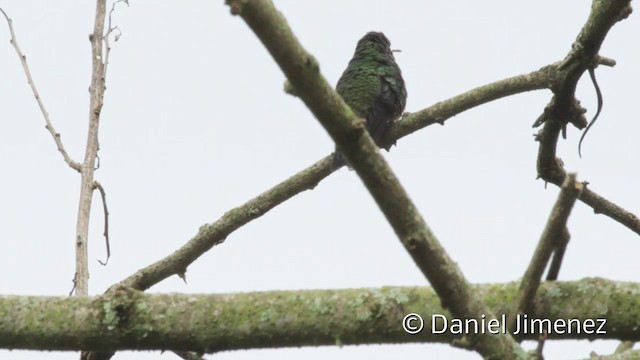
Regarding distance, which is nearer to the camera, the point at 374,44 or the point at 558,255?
the point at 558,255

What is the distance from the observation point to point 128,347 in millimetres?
2721

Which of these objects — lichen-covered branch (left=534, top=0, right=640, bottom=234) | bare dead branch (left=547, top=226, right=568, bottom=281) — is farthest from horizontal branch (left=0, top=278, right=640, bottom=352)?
lichen-covered branch (left=534, top=0, right=640, bottom=234)

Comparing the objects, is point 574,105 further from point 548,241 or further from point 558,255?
point 548,241

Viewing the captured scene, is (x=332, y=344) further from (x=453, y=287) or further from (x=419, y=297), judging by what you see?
(x=453, y=287)

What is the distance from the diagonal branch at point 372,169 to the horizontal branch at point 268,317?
0.79 ft

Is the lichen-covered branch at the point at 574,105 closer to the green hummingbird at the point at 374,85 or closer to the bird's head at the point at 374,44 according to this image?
the green hummingbird at the point at 374,85

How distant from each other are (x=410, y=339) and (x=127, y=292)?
0.81 m

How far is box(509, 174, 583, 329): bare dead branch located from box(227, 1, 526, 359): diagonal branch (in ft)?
0.70

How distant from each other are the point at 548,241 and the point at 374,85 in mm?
5575

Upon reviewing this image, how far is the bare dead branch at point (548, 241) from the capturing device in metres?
2.38

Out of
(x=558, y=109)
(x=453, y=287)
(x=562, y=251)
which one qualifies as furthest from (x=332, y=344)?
(x=558, y=109)

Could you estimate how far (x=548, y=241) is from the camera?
2447mm

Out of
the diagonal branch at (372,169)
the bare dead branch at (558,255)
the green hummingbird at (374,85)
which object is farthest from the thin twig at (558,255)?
the green hummingbird at (374,85)

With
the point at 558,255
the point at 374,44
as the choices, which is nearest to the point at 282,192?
the point at 558,255
